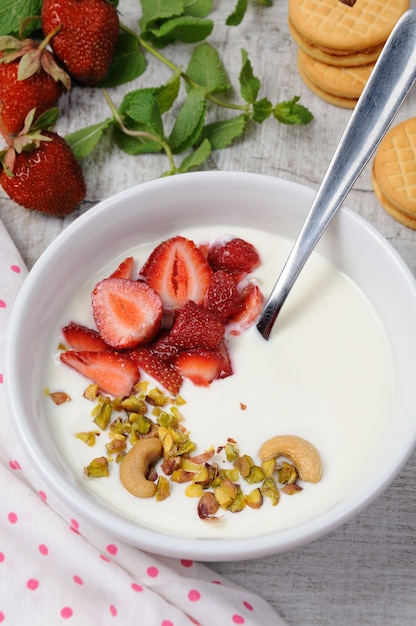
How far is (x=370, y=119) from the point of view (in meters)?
1.37

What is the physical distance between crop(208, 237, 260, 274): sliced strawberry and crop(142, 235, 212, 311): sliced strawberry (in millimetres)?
31

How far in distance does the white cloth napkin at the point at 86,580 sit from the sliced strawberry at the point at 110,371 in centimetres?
15

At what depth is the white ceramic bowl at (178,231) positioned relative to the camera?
48.4 inches

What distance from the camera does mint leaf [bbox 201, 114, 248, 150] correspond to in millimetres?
1745

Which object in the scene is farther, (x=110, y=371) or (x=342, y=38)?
(x=342, y=38)

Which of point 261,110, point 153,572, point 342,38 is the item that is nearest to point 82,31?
point 261,110

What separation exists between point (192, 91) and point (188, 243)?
42 centimetres

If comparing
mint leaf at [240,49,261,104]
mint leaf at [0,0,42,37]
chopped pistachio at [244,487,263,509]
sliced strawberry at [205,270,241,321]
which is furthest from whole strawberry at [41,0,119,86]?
chopped pistachio at [244,487,263,509]

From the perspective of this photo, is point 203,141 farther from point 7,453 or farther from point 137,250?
point 7,453

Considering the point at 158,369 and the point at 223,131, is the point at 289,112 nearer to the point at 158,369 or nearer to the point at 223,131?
the point at 223,131

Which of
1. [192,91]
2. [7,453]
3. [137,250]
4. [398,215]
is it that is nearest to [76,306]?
[137,250]

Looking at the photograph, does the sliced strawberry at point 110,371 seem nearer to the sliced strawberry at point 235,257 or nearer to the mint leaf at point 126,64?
the sliced strawberry at point 235,257

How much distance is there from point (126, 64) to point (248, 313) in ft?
2.30

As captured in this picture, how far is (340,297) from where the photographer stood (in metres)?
1.46
